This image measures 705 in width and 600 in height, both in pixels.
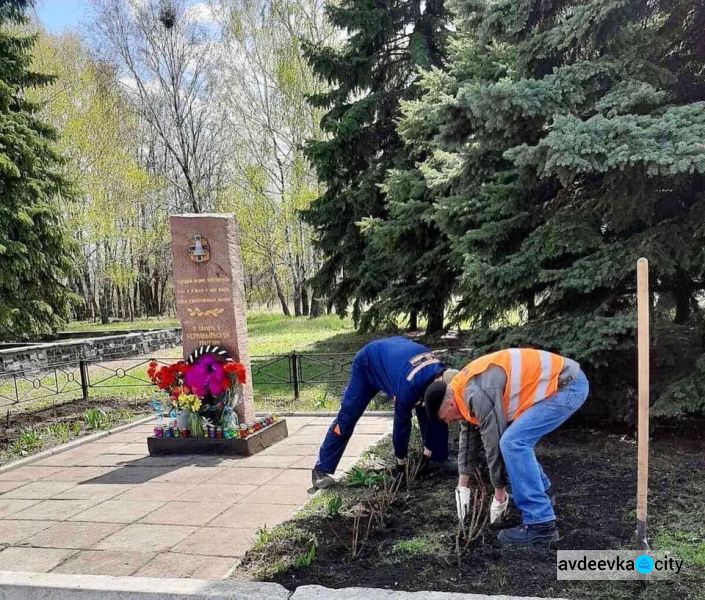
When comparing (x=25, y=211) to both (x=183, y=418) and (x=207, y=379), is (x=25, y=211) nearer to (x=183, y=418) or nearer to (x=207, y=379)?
(x=183, y=418)

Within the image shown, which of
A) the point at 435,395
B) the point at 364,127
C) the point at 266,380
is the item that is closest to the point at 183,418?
the point at 435,395

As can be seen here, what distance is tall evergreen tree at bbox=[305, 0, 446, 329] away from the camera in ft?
46.1

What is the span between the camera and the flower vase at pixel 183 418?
637 cm

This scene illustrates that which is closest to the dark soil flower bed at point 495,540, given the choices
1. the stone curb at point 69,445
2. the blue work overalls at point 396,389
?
the blue work overalls at point 396,389

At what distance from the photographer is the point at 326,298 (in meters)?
16.2

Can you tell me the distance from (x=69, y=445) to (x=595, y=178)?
6.06 metres

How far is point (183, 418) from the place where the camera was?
6379mm

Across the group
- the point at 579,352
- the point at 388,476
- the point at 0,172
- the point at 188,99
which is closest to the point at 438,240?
the point at 579,352

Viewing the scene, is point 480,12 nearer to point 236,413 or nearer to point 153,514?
point 236,413

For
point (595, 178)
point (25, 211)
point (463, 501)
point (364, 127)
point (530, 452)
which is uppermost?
point (364, 127)

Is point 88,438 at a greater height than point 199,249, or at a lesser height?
lesser

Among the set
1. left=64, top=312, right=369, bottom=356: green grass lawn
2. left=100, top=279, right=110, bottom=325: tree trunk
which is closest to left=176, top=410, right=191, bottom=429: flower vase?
left=64, top=312, right=369, bottom=356: green grass lawn

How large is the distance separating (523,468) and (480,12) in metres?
4.59

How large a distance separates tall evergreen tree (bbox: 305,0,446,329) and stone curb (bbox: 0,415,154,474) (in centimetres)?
647
